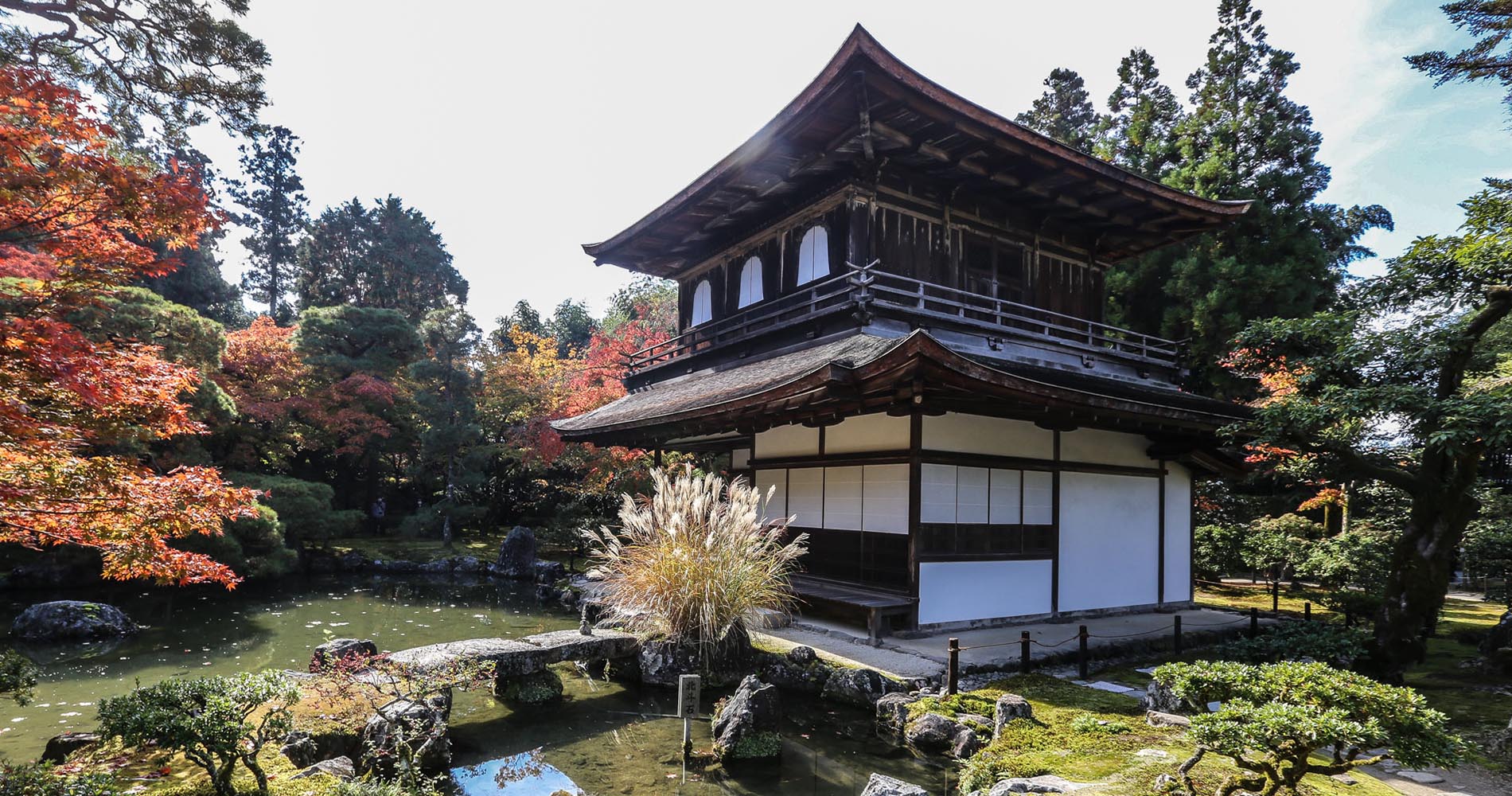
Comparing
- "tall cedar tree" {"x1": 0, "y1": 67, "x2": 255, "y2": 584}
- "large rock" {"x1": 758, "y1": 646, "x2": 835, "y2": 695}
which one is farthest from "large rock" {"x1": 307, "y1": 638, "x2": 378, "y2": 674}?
"large rock" {"x1": 758, "y1": 646, "x2": 835, "y2": 695}

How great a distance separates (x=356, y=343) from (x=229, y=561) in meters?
9.20

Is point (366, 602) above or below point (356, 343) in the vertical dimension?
below

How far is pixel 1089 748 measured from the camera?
455cm

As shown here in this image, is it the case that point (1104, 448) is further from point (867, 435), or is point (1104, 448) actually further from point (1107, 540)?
point (867, 435)

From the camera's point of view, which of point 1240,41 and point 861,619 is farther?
point 1240,41

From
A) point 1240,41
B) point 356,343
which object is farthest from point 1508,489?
point 356,343

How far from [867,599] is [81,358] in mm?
6709

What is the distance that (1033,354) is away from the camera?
1016cm

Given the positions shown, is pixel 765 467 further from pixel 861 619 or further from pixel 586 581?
pixel 586 581

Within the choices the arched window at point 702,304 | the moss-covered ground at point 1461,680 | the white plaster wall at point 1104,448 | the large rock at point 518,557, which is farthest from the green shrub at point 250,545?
the moss-covered ground at point 1461,680

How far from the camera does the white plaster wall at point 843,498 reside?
889 cm

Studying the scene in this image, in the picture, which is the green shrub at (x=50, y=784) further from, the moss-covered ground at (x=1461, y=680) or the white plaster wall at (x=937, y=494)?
the white plaster wall at (x=937, y=494)

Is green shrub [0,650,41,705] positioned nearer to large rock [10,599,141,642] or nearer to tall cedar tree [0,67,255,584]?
tall cedar tree [0,67,255,584]

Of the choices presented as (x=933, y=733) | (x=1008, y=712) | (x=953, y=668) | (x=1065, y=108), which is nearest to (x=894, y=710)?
(x=933, y=733)
